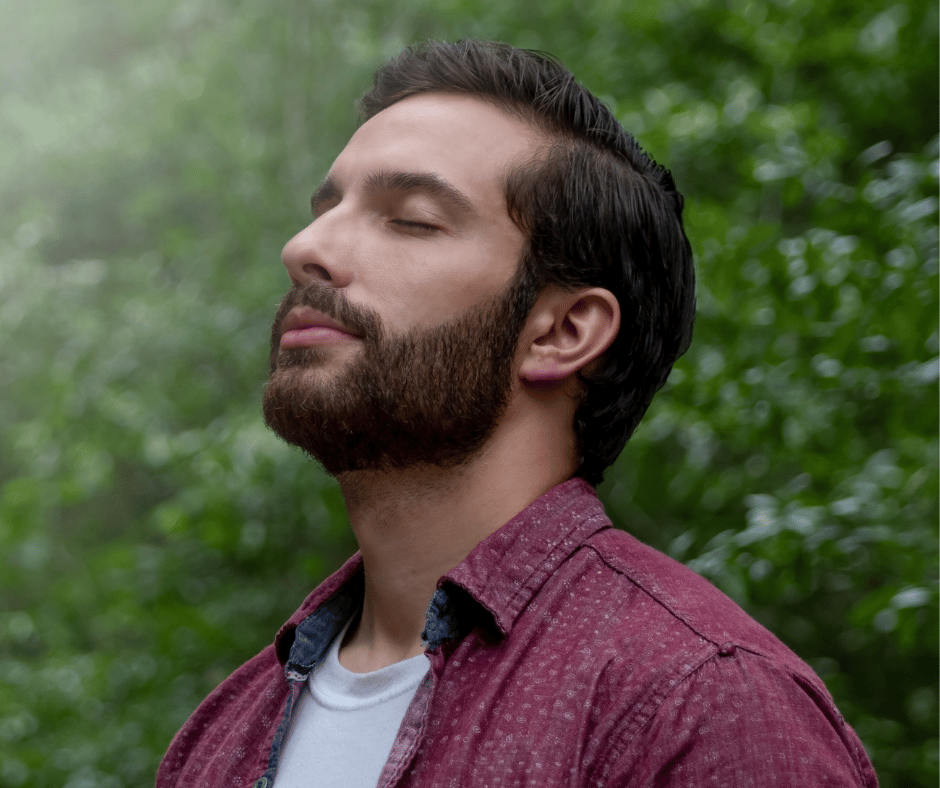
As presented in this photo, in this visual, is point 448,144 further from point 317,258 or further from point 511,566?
point 511,566

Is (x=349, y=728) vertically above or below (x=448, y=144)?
below

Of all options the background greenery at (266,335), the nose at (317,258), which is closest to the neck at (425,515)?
the nose at (317,258)

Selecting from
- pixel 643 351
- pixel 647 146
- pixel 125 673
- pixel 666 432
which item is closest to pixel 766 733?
pixel 643 351

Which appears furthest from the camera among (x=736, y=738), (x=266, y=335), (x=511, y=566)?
(x=266, y=335)

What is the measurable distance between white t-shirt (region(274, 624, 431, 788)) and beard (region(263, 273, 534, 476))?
12.2 inches

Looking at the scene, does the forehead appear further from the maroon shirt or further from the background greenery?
the background greenery

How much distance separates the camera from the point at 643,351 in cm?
155

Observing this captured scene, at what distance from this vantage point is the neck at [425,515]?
1342 millimetres

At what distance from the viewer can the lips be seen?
1.34 m

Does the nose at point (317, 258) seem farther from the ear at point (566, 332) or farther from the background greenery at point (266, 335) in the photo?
→ the background greenery at point (266, 335)

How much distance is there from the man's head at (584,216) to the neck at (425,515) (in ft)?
0.50

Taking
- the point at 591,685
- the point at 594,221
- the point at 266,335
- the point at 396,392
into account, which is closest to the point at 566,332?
the point at 594,221

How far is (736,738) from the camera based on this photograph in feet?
3.01

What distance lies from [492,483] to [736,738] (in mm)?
543
